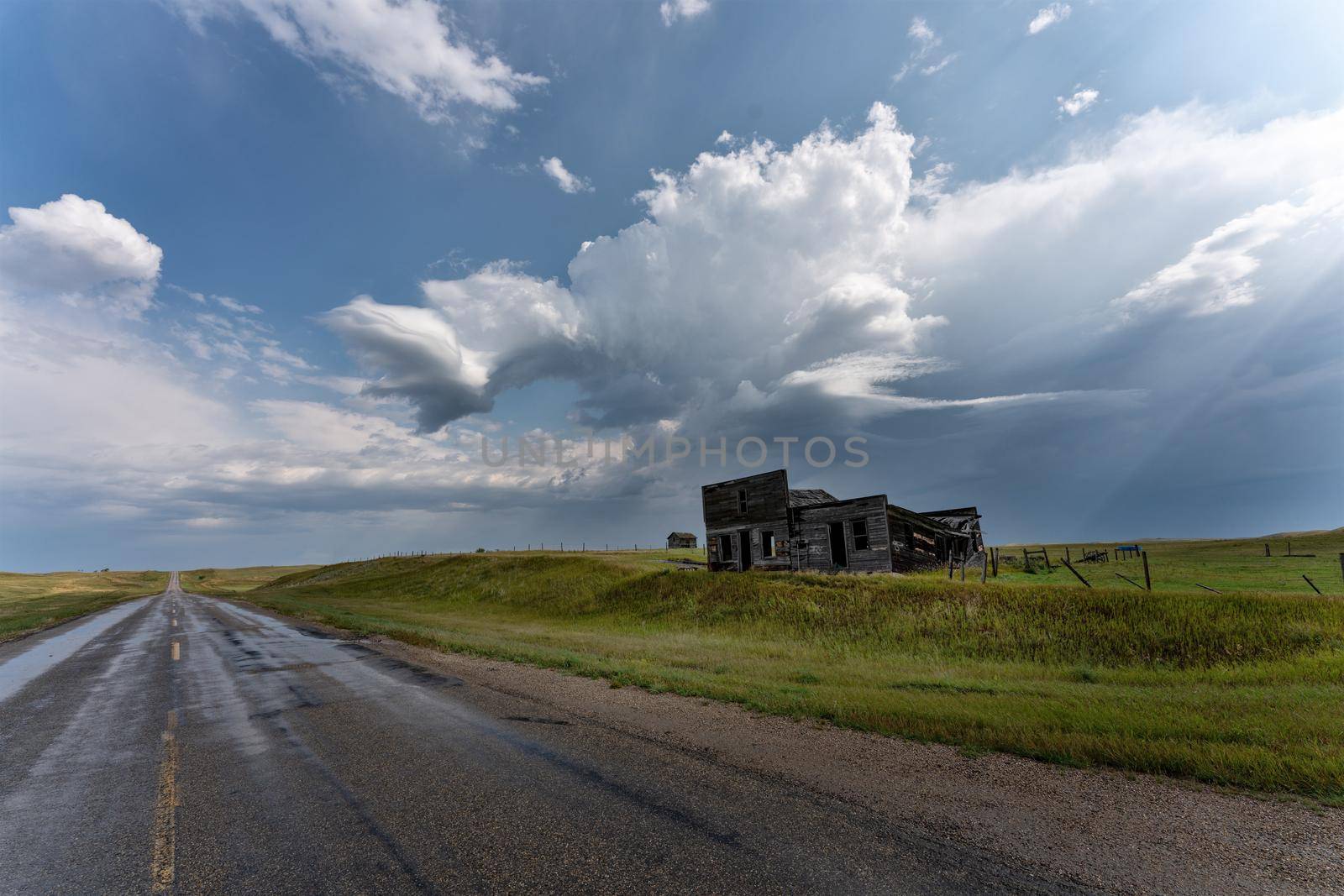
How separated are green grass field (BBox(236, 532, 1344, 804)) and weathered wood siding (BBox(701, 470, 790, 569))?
15.5 feet

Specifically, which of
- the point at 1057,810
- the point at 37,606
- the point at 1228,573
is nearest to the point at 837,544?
the point at 1228,573

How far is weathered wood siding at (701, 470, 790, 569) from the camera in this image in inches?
1361

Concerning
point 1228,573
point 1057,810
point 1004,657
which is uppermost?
point 1057,810

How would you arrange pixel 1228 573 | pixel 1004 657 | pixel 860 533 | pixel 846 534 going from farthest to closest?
pixel 846 534
pixel 860 533
pixel 1228 573
pixel 1004 657

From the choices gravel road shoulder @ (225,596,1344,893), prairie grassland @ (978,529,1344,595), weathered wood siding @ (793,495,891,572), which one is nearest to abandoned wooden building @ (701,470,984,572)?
weathered wood siding @ (793,495,891,572)

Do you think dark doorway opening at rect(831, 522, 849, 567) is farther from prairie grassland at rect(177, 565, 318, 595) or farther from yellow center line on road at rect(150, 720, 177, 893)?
prairie grassland at rect(177, 565, 318, 595)

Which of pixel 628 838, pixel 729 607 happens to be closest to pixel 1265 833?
pixel 628 838

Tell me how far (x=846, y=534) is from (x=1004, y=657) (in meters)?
15.5

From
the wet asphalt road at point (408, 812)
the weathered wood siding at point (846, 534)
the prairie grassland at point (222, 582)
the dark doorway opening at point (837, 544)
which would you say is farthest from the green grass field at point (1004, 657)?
the prairie grassland at point (222, 582)

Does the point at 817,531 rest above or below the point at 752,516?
below

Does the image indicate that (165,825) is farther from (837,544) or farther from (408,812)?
(837,544)

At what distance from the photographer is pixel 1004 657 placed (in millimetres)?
16438

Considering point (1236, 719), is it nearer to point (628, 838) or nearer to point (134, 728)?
point (628, 838)

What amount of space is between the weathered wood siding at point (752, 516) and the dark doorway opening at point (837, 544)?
265cm
